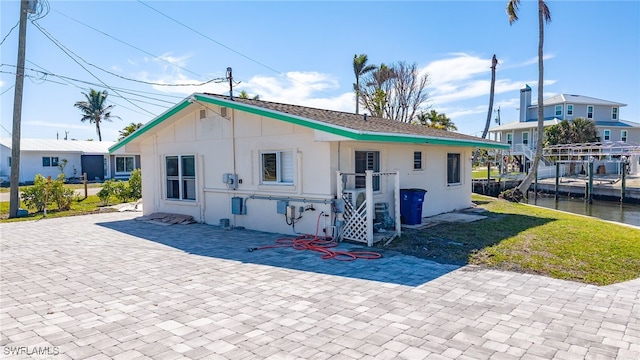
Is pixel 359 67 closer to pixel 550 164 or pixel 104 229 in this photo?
pixel 550 164

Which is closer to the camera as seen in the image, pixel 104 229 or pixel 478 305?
pixel 478 305

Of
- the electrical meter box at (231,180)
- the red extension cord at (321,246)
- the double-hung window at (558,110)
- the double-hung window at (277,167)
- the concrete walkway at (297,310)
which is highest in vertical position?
the double-hung window at (558,110)

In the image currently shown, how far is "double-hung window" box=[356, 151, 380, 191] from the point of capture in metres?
9.92

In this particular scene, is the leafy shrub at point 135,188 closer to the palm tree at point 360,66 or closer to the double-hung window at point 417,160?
the double-hung window at point 417,160

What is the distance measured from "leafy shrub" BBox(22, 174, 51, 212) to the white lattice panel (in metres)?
12.8

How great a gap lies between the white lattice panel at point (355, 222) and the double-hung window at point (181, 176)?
5.75m

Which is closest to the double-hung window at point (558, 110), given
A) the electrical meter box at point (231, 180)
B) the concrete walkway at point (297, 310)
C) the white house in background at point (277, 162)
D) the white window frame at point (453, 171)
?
the white house in background at point (277, 162)

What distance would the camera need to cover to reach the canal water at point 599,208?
60.6 feet

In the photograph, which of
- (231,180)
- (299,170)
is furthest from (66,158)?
(299,170)

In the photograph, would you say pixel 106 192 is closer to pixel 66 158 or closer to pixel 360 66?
pixel 66 158

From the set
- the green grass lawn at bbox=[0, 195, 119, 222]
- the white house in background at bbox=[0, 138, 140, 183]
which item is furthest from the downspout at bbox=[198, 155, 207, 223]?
the white house in background at bbox=[0, 138, 140, 183]

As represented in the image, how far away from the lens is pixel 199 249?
855 cm

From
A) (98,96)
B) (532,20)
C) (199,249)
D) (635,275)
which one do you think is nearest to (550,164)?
(532,20)

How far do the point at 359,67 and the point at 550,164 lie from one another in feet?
63.3
